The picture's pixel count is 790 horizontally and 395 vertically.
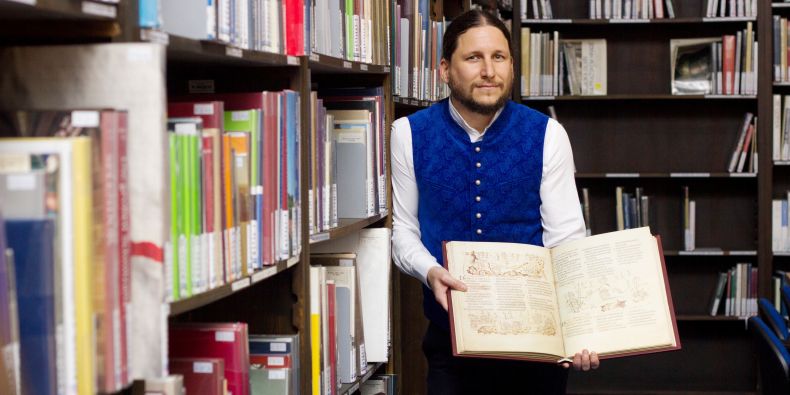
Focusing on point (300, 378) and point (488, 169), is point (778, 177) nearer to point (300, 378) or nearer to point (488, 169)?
point (488, 169)

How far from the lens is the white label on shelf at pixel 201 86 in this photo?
2020 mm

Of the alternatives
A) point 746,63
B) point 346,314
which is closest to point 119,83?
point 346,314

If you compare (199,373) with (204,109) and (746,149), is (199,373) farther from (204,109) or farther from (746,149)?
(746,149)

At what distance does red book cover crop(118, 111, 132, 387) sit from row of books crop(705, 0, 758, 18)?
476cm

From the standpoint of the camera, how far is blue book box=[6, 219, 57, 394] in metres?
1.15

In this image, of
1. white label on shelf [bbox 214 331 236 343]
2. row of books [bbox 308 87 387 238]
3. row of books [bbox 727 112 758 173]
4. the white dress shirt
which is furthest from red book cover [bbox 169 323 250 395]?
row of books [bbox 727 112 758 173]

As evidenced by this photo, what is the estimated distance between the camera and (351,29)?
2.62 metres

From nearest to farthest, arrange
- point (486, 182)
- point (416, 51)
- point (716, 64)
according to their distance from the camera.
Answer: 1. point (486, 182)
2. point (416, 51)
3. point (716, 64)

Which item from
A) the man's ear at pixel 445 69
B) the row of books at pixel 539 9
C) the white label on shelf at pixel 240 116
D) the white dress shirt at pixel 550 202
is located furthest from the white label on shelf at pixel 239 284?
the row of books at pixel 539 9

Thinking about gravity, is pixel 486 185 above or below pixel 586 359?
above

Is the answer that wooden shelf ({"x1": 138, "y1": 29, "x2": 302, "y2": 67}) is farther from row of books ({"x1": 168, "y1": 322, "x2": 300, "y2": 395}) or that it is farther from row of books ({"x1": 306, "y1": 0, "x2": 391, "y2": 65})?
row of books ({"x1": 168, "y1": 322, "x2": 300, "y2": 395})

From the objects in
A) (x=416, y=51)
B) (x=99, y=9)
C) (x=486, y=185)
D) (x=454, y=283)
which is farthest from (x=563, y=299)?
(x=416, y=51)

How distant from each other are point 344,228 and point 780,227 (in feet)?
12.2

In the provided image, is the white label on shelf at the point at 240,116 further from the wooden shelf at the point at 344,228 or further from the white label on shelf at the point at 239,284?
the wooden shelf at the point at 344,228
